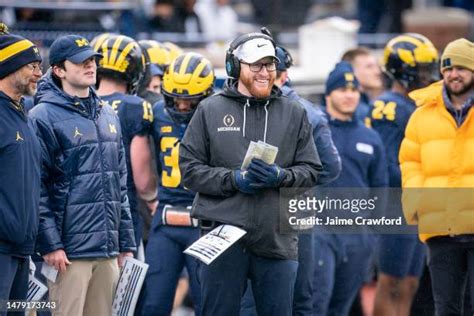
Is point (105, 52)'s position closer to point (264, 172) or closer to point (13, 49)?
point (13, 49)

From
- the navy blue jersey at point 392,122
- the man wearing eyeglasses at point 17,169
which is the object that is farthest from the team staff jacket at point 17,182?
the navy blue jersey at point 392,122

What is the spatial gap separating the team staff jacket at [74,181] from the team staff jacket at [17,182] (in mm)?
423

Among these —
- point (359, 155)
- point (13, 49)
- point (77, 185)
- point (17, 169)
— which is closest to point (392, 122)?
point (359, 155)

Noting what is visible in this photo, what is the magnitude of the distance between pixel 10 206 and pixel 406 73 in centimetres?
472

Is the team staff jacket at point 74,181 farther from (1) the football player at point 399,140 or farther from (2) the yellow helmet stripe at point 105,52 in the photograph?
(1) the football player at point 399,140

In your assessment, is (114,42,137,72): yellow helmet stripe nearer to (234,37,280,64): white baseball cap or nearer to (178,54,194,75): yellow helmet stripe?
(178,54,194,75): yellow helmet stripe

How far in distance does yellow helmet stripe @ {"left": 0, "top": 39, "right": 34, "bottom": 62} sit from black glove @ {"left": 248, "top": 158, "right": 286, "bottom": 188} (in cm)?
155

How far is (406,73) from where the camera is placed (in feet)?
41.2

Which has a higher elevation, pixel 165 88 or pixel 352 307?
pixel 165 88

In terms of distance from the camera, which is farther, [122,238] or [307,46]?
[307,46]

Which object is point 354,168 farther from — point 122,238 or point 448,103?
point 122,238

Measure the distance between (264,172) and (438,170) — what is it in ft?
5.53

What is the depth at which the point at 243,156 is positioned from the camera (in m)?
9.39

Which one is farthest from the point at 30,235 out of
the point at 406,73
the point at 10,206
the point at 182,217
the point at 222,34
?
the point at 222,34
